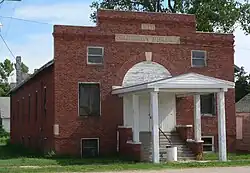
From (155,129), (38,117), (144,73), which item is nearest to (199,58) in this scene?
(144,73)

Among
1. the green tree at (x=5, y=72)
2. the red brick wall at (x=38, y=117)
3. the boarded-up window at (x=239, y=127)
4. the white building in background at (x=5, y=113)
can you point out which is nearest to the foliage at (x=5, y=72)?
the green tree at (x=5, y=72)

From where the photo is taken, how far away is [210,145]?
32312 millimetres

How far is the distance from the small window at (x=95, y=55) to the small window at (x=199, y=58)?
573 cm

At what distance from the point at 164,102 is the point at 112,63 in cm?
377

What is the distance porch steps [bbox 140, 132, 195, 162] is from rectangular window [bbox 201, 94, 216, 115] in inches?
118

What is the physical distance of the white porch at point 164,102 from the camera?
83.3 ft

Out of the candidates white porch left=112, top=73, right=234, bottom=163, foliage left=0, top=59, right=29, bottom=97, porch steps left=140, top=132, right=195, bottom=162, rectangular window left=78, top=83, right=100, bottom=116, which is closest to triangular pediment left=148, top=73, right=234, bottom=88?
white porch left=112, top=73, right=234, bottom=163

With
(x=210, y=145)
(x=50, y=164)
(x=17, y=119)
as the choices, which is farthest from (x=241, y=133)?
(x=17, y=119)

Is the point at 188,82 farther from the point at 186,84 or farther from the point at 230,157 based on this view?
the point at 230,157

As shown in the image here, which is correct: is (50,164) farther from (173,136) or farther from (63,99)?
(173,136)

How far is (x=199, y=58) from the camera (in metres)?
32.5

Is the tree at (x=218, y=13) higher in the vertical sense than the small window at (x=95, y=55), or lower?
higher

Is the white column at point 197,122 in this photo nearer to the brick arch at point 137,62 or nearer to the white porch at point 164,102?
the white porch at point 164,102

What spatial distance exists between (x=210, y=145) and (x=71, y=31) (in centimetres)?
1073
